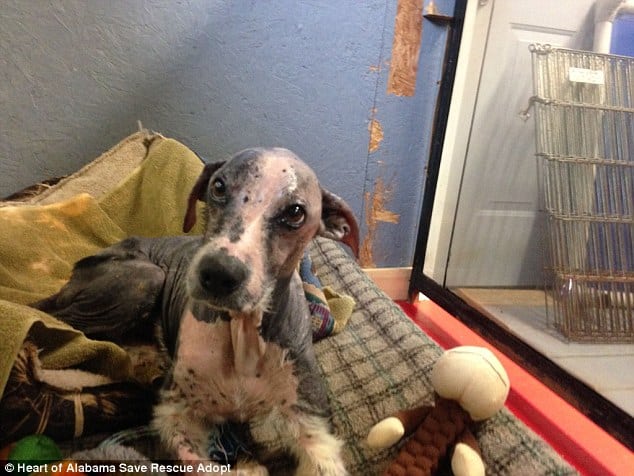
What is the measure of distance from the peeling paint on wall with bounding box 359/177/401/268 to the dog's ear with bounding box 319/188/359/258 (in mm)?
1338

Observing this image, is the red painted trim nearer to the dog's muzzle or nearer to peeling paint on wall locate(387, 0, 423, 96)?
peeling paint on wall locate(387, 0, 423, 96)

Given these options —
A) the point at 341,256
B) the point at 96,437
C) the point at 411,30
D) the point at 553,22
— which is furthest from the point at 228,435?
the point at 553,22

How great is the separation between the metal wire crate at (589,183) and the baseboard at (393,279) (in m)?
0.78

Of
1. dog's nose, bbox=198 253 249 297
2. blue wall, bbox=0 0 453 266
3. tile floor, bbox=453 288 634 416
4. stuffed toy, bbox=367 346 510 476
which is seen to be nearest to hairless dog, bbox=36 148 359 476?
dog's nose, bbox=198 253 249 297

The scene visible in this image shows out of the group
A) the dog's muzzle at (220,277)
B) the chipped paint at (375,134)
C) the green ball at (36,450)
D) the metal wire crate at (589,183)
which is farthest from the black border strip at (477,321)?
the green ball at (36,450)

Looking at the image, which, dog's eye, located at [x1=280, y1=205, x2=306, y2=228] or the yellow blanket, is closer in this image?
dog's eye, located at [x1=280, y1=205, x2=306, y2=228]

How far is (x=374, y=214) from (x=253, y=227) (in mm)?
1752

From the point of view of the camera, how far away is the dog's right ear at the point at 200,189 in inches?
56.0

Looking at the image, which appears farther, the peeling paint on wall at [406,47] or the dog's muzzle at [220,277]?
the peeling paint on wall at [406,47]

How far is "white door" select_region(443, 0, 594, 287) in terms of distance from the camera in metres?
2.58

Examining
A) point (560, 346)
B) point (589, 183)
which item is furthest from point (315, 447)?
point (589, 183)

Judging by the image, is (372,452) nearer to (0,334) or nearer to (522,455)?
(522,455)

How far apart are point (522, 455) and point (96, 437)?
104 centimetres

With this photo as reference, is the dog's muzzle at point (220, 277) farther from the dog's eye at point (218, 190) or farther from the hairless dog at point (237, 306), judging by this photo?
the dog's eye at point (218, 190)
